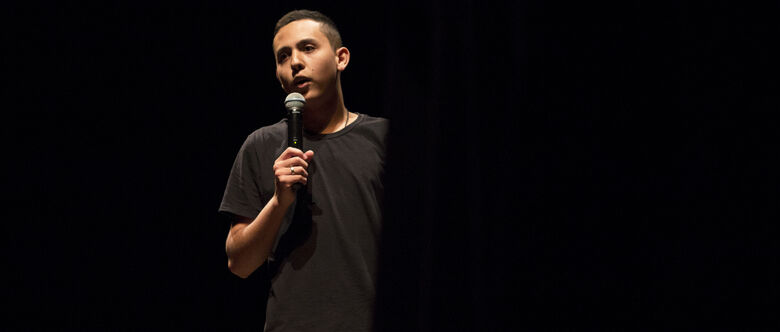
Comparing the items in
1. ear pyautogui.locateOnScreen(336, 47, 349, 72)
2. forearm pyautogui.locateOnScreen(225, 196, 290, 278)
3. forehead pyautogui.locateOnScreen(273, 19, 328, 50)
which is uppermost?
forehead pyautogui.locateOnScreen(273, 19, 328, 50)

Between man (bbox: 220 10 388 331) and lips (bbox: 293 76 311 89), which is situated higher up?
lips (bbox: 293 76 311 89)

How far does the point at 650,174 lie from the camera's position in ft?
3.29

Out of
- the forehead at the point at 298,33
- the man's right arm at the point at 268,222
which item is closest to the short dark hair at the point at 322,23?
the forehead at the point at 298,33

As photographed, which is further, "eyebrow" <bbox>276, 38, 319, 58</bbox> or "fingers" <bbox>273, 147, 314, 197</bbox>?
"eyebrow" <bbox>276, 38, 319, 58</bbox>

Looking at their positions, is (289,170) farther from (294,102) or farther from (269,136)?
(269,136)

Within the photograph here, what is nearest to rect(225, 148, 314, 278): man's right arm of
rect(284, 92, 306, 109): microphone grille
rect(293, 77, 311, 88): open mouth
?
rect(284, 92, 306, 109): microphone grille

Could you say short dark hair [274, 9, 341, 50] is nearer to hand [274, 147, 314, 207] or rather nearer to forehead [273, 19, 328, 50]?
forehead [273, 19, 328, 50]

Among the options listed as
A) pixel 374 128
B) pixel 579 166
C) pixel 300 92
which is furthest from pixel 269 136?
pixel 579 166

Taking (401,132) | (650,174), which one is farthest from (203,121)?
(650,174)

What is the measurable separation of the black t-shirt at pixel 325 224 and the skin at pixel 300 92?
0.13 feet

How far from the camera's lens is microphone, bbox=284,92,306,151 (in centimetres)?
95

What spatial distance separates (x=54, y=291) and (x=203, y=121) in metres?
0.76

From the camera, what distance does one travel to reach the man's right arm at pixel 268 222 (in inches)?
35.9

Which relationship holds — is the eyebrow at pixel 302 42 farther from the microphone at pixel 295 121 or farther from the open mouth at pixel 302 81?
the microphone at pixel 295 121
